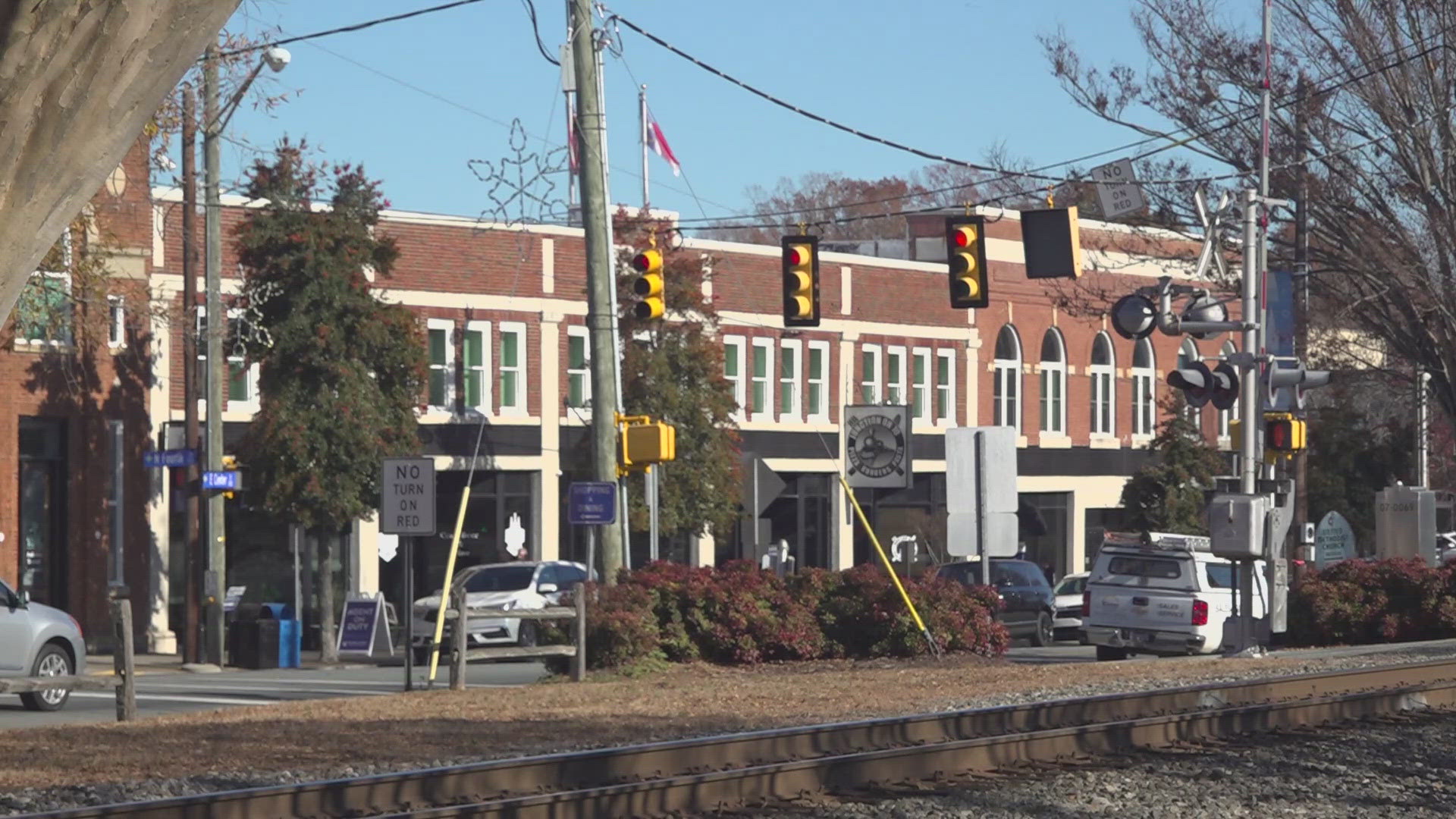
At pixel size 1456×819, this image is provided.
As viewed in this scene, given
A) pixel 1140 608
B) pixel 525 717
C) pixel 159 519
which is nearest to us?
→ pixel 525 717

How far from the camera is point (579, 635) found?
2225cm

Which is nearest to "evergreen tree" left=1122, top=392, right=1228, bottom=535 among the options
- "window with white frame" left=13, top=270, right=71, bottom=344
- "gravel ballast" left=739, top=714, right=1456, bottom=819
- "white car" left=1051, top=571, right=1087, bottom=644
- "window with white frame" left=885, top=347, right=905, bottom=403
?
"window with white frame" left=885, top=347, right=905, bottom=403

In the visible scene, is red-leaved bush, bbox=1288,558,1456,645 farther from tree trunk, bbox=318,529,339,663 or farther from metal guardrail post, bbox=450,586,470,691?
tree trunk, bbox=318,529,339,663

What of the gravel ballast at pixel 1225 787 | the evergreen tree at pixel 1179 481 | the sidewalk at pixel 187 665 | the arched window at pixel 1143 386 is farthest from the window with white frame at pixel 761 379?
the gravel ballast at pixel 1225 787

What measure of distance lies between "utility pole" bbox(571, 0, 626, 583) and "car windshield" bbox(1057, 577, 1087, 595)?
17.0 meters

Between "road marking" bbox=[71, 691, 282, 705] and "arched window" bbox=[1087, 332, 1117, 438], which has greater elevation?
"arched window" bbox=[1087, 332, 1117, 438]

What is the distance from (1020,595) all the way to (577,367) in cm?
1334

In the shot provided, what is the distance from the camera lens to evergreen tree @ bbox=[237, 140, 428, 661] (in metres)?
35.1

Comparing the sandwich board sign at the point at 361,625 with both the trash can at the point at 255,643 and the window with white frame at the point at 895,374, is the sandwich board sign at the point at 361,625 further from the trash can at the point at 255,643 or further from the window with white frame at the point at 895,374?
the window with white frame at the point at 895,374

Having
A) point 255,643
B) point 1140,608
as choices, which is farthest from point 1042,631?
point 255,643

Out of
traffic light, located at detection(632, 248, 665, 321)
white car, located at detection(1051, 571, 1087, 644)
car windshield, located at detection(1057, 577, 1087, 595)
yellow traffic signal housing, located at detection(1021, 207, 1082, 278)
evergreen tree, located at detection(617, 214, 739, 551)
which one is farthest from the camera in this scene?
evergreen tree, located at detection(617, 214, 739, 551)

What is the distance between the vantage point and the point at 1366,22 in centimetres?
3019

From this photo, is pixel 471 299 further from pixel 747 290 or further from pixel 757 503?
pixel 757 503

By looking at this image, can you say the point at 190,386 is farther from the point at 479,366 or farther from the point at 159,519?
the point at 479,366
